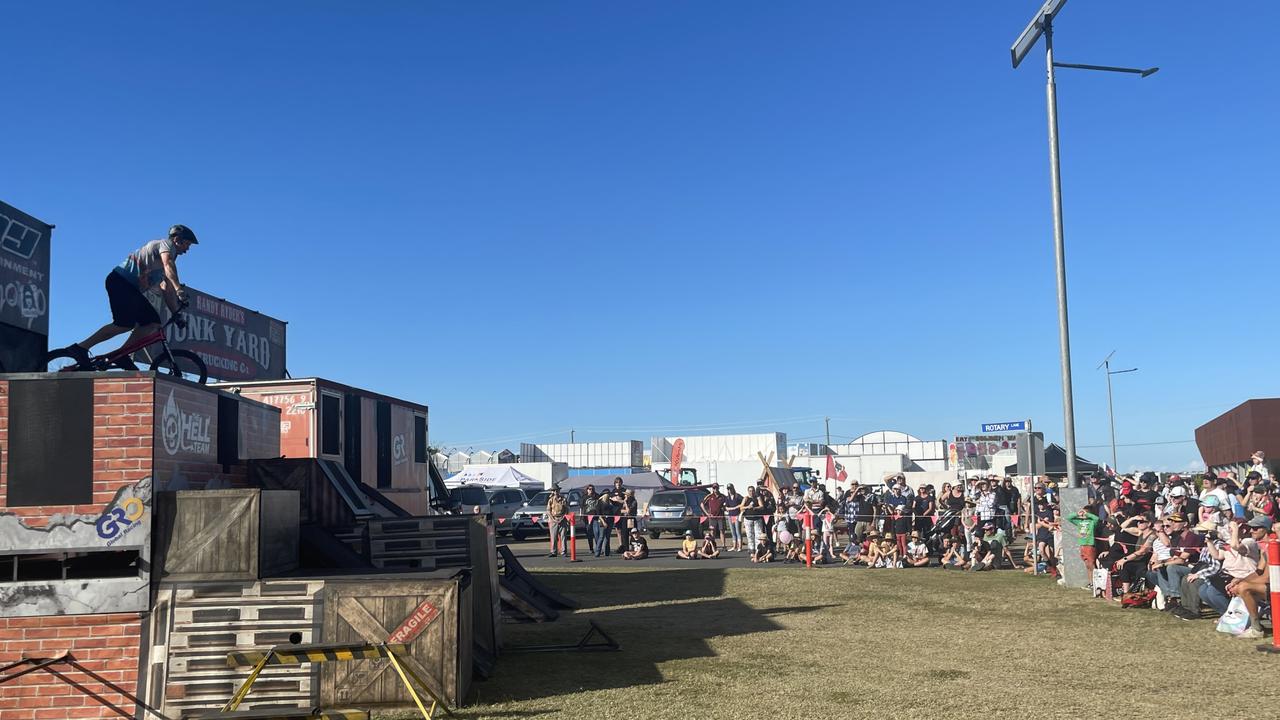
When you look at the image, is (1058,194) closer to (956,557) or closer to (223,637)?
(956,557)

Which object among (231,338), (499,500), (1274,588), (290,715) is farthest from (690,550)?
(290,715)

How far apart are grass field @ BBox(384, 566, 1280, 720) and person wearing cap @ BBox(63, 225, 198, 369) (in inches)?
187

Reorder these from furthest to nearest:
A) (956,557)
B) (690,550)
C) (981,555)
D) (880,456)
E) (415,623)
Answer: (880,456) → (690,550) → (956,557) → (981,555) → (415,623)

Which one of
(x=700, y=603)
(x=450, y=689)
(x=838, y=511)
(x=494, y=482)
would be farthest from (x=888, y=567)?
(x=494, y=482)

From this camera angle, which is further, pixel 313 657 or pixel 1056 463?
pixel 1056 463

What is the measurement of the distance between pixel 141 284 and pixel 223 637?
147 inches

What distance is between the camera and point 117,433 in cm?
791

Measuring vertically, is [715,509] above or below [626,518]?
above

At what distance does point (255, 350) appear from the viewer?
23781 millimetres

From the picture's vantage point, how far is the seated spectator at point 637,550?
24.0 meters

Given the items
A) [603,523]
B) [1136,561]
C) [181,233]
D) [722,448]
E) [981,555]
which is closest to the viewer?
[181,233]

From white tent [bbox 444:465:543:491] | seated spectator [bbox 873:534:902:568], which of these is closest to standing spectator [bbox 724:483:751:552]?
seated spectator [bbox 873:534:902:568]

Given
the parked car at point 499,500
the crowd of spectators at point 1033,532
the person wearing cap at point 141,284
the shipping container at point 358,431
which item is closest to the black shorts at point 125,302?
the person wearing cap at point 141,284

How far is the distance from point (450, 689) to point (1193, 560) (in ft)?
32.6
